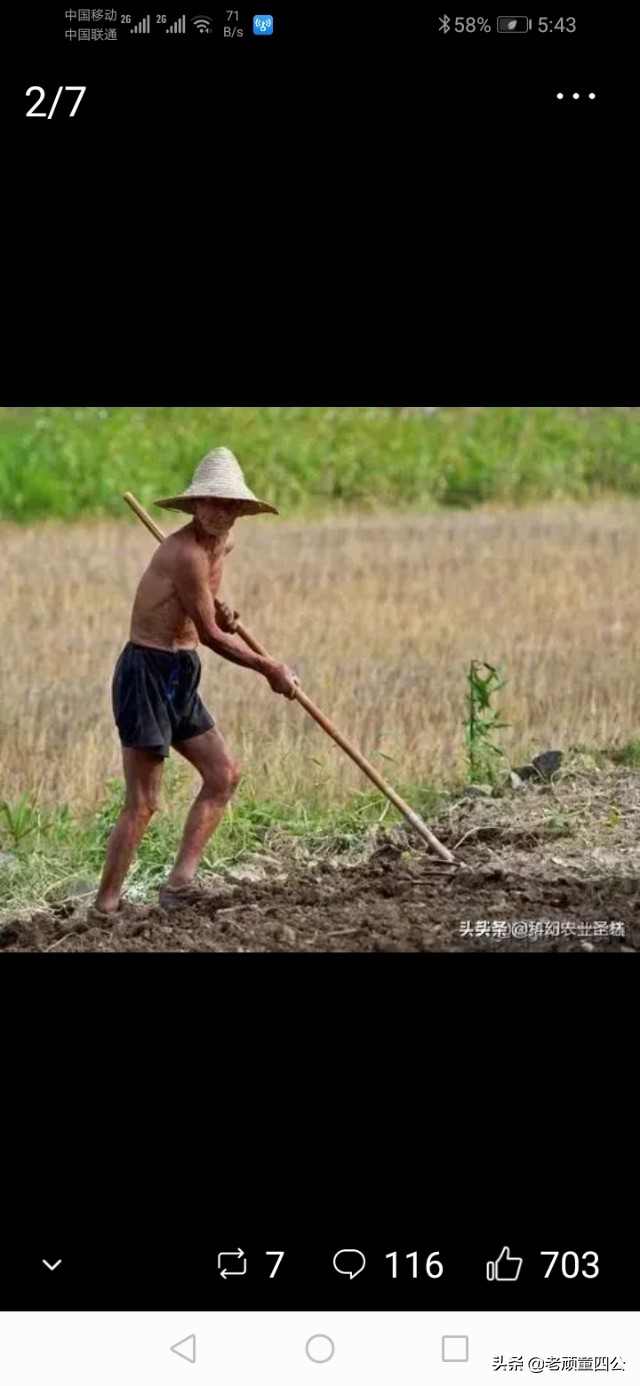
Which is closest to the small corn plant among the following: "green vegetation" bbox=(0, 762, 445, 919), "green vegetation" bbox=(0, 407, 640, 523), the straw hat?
"green vegetation" bbox=(0, 762, 445, 919)

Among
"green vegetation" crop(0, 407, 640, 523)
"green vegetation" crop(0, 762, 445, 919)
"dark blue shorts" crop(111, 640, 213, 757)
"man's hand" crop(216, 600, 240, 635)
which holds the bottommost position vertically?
"green vegetation" crop(0, 762, 445, 919)

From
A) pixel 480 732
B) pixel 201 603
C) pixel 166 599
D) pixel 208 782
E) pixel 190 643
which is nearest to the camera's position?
pixel 201 603

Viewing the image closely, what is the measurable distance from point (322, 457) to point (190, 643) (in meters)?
8.10

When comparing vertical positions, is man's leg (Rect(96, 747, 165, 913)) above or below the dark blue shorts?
below

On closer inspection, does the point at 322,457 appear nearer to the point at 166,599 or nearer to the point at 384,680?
the point at 384,680

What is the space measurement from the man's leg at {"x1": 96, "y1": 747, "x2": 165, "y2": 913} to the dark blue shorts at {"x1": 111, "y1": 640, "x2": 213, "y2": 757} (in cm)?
6

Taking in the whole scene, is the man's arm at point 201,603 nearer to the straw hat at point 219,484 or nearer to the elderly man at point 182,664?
the elderly man at point 182,664

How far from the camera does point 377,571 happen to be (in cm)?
1187

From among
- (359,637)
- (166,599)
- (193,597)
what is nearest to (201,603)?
(193,597)

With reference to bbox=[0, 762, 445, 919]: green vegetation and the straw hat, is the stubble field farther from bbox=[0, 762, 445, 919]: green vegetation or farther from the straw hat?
the straw hat

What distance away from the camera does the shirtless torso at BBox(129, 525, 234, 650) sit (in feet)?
19.9

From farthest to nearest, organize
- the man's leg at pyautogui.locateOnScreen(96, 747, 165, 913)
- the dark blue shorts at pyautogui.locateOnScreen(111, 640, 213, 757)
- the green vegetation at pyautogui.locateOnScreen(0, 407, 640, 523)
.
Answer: the green vegetation at pyautogui.locateOnScreen(0, 407, 640, 523)
the man's leg at pyautogui.locateOnScreen(96, 747, 165, 913)
the dark blue shorts at pyautogui.locateOnScreen(111, 640, 213, 757)

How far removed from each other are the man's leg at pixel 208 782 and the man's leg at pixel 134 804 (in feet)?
0.44

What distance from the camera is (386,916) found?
642 cm
